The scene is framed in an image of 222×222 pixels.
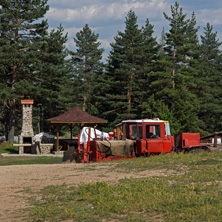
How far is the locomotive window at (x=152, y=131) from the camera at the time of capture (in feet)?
65.4

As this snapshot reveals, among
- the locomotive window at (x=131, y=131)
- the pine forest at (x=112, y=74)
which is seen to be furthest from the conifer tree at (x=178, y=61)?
the locomotive window at (x=131, y=131)

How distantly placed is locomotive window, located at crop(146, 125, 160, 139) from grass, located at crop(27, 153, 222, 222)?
6791 mm

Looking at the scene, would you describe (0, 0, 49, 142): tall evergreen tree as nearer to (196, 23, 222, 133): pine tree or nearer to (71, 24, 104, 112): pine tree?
(71, 24, 104, 112): pine tree

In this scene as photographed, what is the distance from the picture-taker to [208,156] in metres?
18.3

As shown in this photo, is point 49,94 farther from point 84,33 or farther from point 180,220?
point 180,220

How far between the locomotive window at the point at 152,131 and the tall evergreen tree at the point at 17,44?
24940 mm

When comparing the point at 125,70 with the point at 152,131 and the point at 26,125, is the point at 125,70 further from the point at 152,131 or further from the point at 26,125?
the point at 152,131

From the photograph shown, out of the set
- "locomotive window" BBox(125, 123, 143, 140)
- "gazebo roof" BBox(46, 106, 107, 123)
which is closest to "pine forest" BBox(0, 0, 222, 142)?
"gazebo roof" BBox(46, 106, 107, 123)

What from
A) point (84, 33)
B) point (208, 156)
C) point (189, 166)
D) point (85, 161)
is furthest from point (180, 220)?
point (84, 33)

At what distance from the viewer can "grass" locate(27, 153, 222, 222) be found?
8.13 metres

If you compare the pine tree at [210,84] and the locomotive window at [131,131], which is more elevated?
the pine tree at [210,84]

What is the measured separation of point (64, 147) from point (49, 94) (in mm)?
11741

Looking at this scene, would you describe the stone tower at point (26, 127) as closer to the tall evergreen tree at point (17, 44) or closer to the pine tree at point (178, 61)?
the tall evergreen tree at point (17, 44)

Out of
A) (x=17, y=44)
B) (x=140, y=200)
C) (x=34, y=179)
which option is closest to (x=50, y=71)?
(x=17, y=44)
